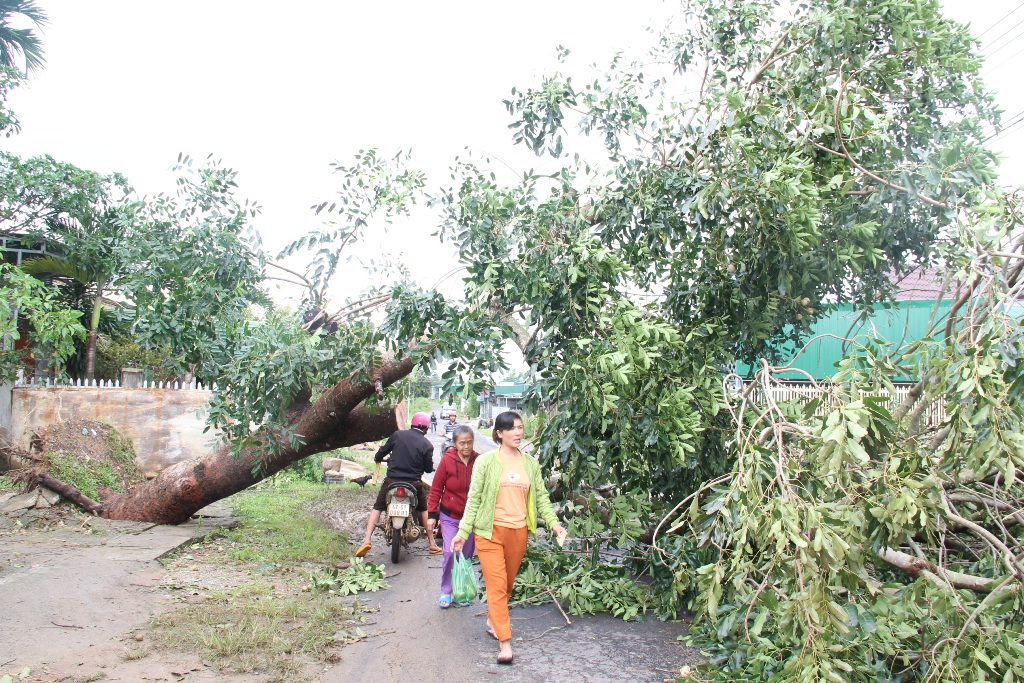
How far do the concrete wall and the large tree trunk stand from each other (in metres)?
3.03

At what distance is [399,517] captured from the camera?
7.37 meters

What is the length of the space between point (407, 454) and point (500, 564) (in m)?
2.93

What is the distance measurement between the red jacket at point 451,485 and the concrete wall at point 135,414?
21.0 ft

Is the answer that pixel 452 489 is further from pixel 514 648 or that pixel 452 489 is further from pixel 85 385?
pixel 85 385

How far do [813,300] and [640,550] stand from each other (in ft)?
8.45

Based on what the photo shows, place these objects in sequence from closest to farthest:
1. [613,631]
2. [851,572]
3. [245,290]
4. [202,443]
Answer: [851,572]
[613,631]
[245,290]
[202,443]

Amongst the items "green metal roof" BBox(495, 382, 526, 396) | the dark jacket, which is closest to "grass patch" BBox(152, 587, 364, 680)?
the dark jacket

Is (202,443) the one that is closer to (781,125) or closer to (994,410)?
(781,125)

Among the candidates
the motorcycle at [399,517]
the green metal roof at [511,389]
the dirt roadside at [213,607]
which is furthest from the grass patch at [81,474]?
the green metal roof at [511,389]

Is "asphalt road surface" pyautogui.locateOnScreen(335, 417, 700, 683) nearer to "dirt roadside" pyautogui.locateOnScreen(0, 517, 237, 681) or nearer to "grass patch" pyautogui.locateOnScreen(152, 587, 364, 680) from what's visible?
"grass patch" pyautogui.locateOnScreen(152, 587, 364, 680)

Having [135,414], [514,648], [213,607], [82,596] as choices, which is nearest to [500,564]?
[514,648]

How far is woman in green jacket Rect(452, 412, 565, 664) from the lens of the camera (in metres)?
4.91

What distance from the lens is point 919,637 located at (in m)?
3.77

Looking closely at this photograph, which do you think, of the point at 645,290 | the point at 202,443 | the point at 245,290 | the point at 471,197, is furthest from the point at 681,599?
the point at 202,443
